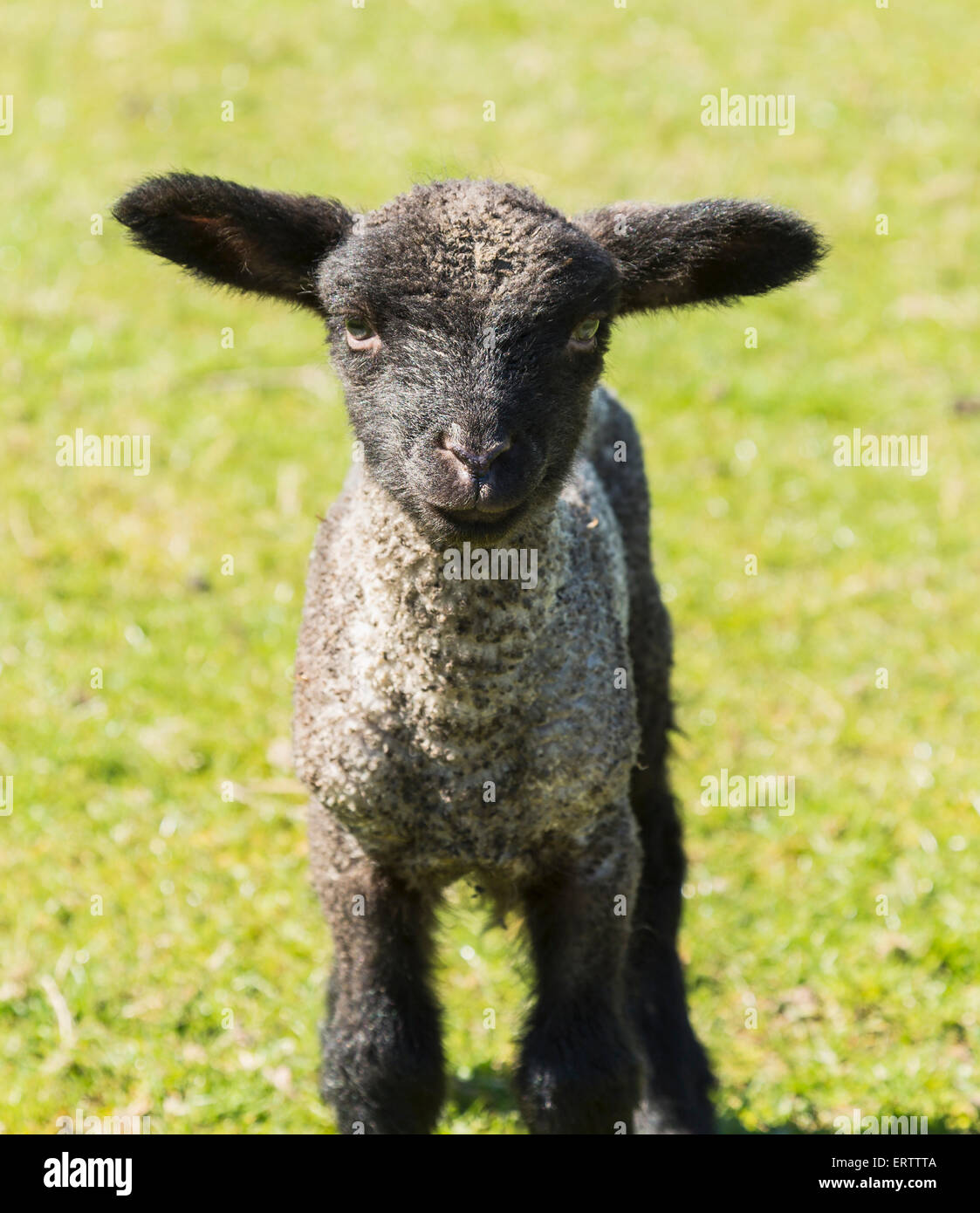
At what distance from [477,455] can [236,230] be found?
1.19 metres

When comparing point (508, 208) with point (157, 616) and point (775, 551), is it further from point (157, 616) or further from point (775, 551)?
point (775, 551)

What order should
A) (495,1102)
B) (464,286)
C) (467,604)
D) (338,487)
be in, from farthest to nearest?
(338,487)
(495,1102)
(467,604)
(464,286)

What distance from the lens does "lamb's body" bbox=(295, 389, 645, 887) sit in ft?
14.2

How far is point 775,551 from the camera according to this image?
354 inches

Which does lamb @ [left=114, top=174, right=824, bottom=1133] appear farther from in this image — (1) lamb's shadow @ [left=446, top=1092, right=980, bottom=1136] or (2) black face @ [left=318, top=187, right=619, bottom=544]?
(1) lamb's shadow @ [left=446, top=1092, right=980, bottom=1136]

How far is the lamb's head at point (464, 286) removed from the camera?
3.87 meters

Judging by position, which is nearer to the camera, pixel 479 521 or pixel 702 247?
pixel 479 521

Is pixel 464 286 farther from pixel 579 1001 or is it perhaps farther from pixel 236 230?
pixel 579 1001

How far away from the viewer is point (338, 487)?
919cm
